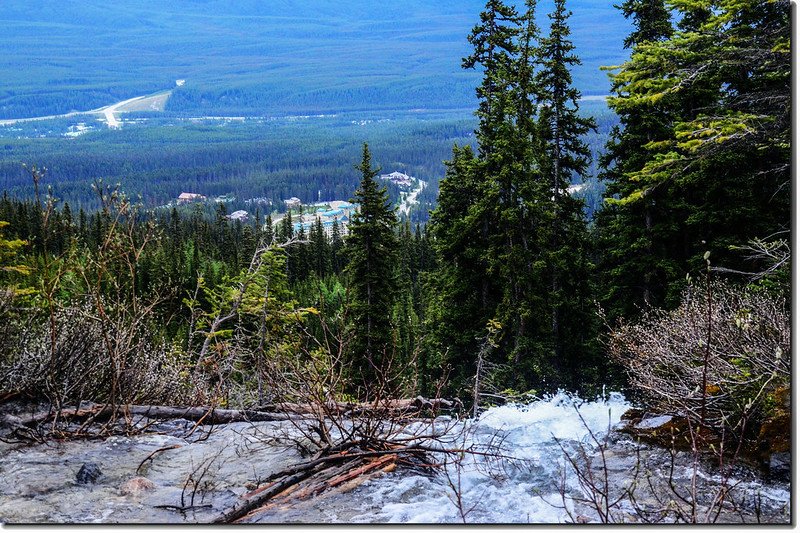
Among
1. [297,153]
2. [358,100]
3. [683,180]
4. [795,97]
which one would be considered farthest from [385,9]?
[297,153]

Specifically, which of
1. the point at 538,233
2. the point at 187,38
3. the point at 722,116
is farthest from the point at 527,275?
the point at 722,116

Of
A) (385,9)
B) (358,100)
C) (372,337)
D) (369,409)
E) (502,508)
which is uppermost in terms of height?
(358,100)

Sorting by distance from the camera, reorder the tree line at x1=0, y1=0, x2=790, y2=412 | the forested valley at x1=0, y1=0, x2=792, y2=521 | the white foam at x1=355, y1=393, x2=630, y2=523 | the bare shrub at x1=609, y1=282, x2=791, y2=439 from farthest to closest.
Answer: the tree line at x1=0, y1=0, x2=790, y2=412 < the forested valley at x1=0, y1=0, x2=792, y2=521 < the bare shrub at x1=609, y1=282, x2=791, y2=439 < the white foam at x1=355, y1=393, x2=630, y2=523

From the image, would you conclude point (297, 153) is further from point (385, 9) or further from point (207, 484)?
point (207, 484)

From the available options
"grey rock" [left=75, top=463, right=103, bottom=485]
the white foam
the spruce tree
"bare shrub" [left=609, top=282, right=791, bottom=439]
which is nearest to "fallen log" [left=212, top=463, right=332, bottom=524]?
the white foam

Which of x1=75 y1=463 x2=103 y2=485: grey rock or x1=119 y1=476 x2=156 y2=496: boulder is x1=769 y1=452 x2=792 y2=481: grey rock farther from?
x1=75 y1=463 x2=103 y2=485: grey rock

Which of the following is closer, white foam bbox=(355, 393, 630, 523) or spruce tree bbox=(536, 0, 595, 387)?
white foam bbox=(355, 393, 630, 523)
